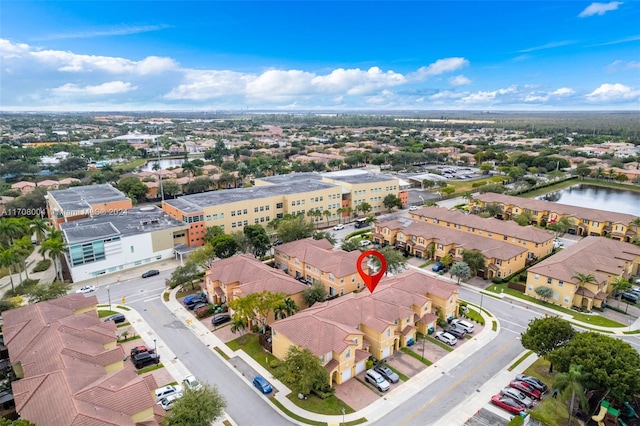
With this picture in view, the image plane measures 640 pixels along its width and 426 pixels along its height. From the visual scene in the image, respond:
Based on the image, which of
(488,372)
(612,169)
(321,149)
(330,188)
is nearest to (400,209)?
(330,188)

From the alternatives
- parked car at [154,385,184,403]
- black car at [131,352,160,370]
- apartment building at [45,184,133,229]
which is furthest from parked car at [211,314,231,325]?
apartment building at [45,184,133,229]

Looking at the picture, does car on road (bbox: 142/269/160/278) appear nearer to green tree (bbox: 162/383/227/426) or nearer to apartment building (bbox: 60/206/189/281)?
apartment building (bbox: 60/206/189/281)

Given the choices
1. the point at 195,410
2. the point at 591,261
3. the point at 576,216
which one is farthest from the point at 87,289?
the point at 576,216

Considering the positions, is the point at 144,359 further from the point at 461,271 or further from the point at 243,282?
the point at 461,271

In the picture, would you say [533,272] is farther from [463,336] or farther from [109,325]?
[109,325]

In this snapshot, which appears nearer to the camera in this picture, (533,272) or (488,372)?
(488,372)

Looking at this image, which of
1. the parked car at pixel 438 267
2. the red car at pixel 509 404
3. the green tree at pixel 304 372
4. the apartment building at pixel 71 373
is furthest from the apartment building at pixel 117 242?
the red car at pixel 509 404

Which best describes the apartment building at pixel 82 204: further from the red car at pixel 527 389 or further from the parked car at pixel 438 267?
the red car at pixel 527 389
